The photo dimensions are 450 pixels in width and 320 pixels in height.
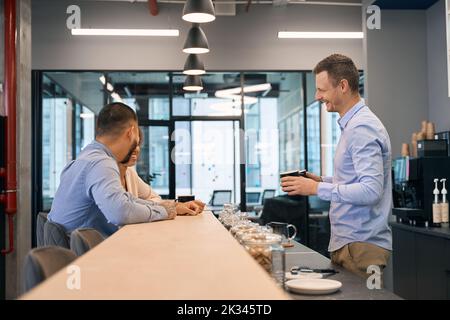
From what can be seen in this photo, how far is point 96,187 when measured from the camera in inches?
95.3

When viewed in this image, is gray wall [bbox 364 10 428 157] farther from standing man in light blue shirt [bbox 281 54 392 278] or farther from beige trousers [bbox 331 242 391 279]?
beige trousers [bbox 331 242 391 279]

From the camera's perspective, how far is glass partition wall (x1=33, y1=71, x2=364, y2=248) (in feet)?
24.8

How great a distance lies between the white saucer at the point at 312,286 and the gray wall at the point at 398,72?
4405 mm

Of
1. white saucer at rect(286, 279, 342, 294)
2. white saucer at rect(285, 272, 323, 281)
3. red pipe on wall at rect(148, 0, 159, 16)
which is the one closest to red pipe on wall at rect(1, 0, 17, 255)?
red pipe on wall at rect(148, 0, 159, 16)

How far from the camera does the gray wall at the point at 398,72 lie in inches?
230

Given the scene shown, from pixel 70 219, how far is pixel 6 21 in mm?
3022

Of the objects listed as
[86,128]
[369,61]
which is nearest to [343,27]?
[369,61]

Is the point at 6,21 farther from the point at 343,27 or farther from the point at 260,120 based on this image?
the point at 343,27

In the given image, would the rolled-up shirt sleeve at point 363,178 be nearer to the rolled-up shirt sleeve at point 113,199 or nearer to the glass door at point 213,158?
the rolled-up shirt sleeve at point 113,199

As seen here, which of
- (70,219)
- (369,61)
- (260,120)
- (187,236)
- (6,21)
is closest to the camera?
(187,236)

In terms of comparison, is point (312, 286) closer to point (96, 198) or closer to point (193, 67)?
point (96, 198)

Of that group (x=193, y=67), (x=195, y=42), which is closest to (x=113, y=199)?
(x=195, y=42)

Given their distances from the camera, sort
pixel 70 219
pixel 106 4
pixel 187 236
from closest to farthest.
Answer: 1. pixel 187 236
2. pixel 70 219
3. pixel 106 4

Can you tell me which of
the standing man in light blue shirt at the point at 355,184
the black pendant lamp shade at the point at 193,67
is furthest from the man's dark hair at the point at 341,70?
the black pendant lamp shade at the point at 193,67
